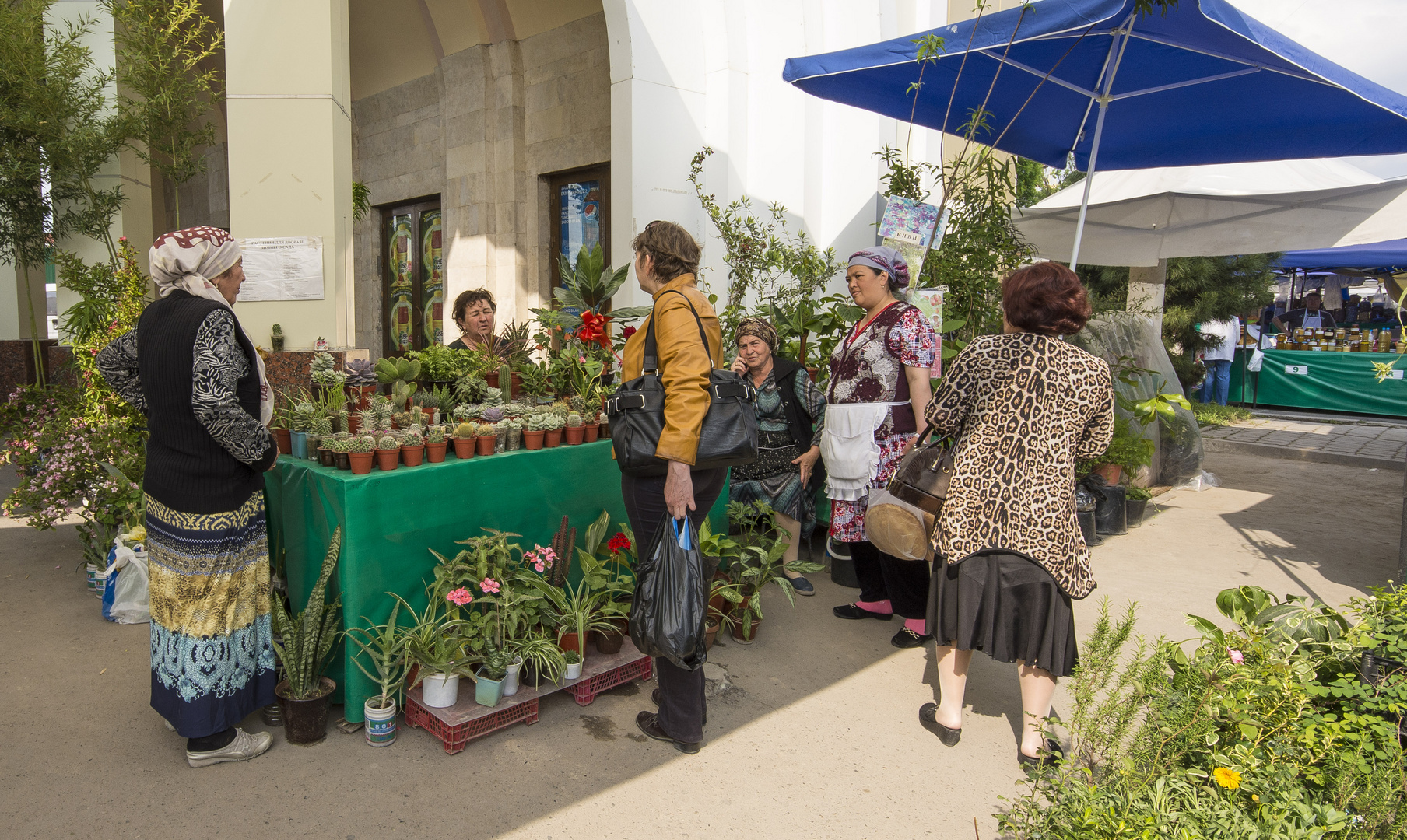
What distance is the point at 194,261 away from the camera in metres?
2.62

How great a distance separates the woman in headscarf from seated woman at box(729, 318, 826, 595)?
8.21 feet

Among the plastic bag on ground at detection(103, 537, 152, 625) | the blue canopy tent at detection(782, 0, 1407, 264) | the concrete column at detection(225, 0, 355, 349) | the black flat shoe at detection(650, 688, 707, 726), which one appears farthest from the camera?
the concrete column at detection(225, 0, 355, 349)

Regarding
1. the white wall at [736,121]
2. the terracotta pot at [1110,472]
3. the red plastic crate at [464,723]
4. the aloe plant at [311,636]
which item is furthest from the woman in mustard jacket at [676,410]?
the terracotta pot at [1110,472]

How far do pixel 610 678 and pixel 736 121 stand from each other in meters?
4.85

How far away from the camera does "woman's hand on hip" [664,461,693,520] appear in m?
2.57

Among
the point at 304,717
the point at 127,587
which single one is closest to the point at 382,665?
the point at 304,717

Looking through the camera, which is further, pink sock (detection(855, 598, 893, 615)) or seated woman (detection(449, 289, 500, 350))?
seated woman (detection(449, 289, 500, 350))

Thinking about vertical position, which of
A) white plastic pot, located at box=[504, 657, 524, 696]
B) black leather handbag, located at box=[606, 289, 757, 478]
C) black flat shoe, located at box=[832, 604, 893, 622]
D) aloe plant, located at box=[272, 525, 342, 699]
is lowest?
black flat shoe, located at box=[832, 604, 893, 622]

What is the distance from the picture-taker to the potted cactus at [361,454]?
9.45 ft

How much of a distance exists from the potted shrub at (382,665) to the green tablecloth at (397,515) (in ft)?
0.14

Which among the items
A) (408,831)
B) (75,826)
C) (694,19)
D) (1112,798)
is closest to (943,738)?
(1112,798)

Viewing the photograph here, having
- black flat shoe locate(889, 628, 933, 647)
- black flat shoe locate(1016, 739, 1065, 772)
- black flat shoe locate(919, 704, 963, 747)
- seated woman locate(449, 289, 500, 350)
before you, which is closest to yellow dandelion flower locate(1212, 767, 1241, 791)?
black flat shoe locate(1016, 739, 1065, 772)

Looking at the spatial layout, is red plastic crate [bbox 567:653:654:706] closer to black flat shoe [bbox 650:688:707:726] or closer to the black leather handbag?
black flat shoe [bbox 650:688:707:726]

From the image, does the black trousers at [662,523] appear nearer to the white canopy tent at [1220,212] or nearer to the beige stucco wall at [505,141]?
the white canopy tent at [1220,212]
